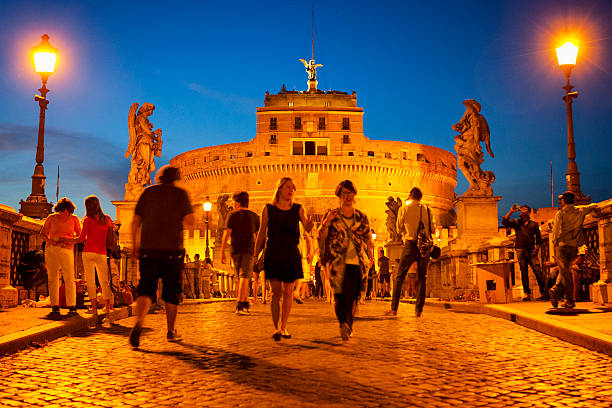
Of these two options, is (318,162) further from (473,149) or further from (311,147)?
(473,149)

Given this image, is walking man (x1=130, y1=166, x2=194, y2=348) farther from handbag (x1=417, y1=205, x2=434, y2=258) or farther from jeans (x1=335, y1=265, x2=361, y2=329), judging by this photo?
handbag (x1=417, y1=205, x2=434, y2=258)

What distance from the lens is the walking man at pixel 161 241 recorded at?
6.24 metres

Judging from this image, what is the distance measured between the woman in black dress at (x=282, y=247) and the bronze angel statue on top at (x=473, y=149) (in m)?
10.4

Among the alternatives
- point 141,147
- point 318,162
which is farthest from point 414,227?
point 318,162

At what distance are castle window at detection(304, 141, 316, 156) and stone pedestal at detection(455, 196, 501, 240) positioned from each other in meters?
60.1

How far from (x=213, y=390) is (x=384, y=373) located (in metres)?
1.24

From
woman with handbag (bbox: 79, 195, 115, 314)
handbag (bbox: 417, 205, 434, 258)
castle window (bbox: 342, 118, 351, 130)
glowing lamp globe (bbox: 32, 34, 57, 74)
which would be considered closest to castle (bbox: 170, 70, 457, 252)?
castle window (bbox: 342, 118, 351, 130)

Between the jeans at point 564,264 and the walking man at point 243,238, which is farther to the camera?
the walking man at point 243,238

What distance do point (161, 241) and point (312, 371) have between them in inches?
86.5

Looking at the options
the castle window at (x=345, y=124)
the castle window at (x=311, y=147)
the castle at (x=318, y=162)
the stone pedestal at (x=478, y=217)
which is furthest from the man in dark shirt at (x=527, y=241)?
the castle window at (x=345, y=124)

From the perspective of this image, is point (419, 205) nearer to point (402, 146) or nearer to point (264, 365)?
point (264, 365)

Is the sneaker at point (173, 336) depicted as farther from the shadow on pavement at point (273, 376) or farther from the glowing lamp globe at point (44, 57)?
the glowing lamp globe at point (44, 57)

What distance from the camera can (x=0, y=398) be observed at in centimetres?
397

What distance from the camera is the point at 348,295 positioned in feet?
21.5
